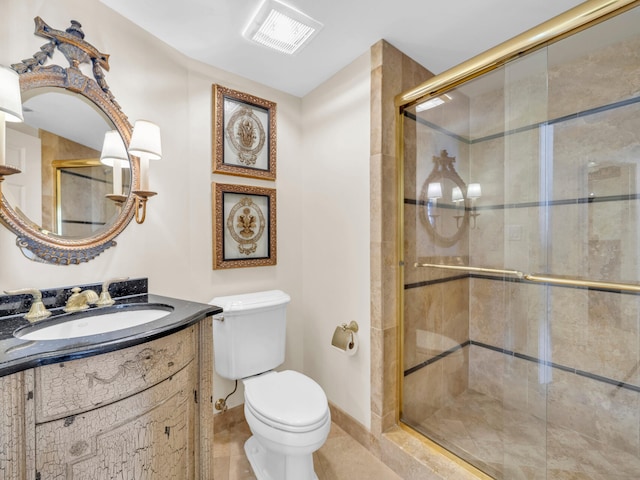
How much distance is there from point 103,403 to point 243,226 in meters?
1.19

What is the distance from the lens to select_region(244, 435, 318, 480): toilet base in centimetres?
128

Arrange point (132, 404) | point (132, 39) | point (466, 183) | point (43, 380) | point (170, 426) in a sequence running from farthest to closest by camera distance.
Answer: point (466, 183) < point (132, 39) < point (170, 426) < point (132, 404) < point (43, 380)

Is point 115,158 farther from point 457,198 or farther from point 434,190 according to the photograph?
point 457,198

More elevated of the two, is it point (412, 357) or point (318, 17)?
point (318, 17)

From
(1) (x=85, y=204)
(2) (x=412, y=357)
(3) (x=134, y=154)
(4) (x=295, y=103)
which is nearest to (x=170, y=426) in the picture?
(1) (x=85, y=204)

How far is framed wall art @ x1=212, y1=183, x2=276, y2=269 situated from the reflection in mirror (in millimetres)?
1017

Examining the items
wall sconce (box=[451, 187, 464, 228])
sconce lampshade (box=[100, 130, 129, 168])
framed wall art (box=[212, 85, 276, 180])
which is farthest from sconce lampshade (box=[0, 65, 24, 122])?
wall sconce (box=[451, 187, 464, 228])

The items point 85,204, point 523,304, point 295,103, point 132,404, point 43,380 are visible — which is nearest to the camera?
point 43,380

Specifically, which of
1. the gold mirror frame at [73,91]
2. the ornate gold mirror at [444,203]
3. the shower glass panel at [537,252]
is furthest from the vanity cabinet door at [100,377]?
the ornate gold mirror at [444,203]

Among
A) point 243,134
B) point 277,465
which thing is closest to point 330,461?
point 277,465

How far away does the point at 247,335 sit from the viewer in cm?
162

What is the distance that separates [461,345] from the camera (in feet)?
6.66

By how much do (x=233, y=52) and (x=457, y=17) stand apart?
46.5 inches

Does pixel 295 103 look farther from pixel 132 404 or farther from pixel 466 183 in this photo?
pixel 132 404
